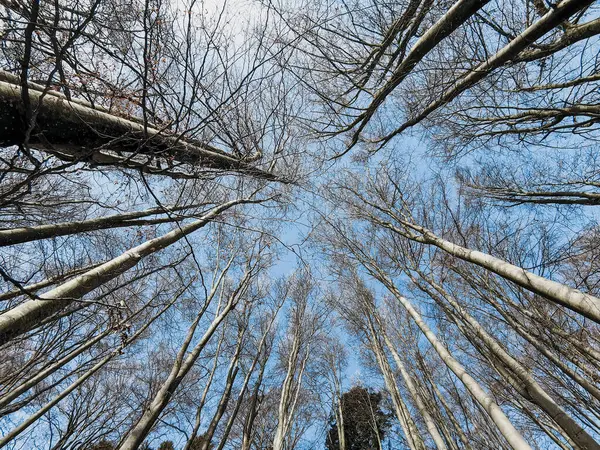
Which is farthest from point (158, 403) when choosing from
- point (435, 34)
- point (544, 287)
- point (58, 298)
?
point (435, 34)

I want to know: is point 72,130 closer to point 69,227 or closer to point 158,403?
point 69,227

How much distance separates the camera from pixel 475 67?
10.9ft

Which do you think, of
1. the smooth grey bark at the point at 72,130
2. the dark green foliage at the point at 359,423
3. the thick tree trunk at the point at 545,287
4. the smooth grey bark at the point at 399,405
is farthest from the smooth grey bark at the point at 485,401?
the dark green foliage at the point at 359,423

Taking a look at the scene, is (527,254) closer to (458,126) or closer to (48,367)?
(458,126)

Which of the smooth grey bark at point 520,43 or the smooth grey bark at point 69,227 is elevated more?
the smooth grey bark at point 520,43

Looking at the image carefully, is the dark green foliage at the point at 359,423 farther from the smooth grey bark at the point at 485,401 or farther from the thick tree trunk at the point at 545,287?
the thick tree trunk at the point at 545,287

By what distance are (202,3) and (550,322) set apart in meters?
5.57

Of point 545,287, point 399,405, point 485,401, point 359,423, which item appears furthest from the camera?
point 359,423

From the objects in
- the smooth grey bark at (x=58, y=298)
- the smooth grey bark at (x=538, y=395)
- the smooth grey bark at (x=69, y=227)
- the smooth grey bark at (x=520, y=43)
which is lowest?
the smooth grey bark at (x=538, y=395)

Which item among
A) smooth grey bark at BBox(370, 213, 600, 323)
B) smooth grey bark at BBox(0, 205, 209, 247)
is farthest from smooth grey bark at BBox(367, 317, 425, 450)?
smooth grey bark at BBox(0, 205, 209, 247)

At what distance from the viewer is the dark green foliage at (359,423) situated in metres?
11.4

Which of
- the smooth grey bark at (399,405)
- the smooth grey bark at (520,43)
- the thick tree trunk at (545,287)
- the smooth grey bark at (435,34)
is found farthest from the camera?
the smooth grey bark at (399,405)

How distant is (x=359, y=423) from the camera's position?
38.9 ft

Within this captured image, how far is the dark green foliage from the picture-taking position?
37.5 ft
